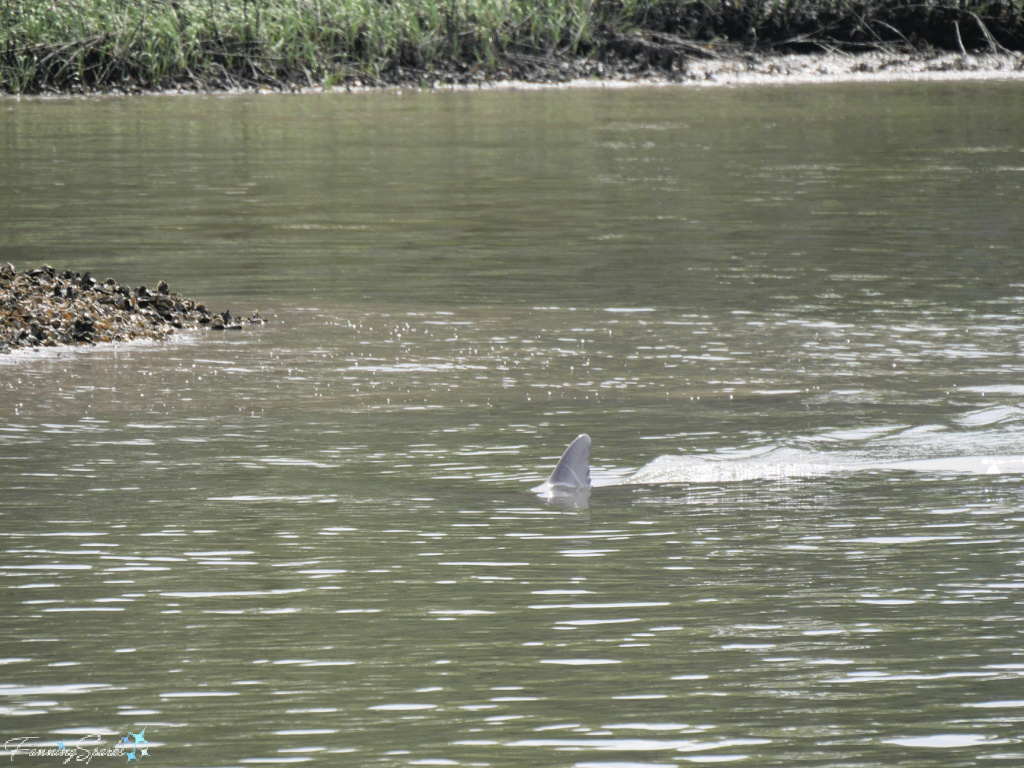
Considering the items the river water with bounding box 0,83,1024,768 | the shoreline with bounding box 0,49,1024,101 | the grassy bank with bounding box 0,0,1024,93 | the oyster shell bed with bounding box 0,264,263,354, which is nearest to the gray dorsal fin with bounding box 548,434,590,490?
the river water with bounding box 0,83,1024,768

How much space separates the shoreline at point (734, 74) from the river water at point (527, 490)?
13.8 meters

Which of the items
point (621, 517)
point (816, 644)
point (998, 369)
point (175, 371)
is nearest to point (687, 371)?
point (998, 369)

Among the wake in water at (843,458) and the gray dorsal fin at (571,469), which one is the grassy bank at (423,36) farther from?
the gray dorsal fin at (571,469)

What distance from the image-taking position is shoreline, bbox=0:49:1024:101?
31875 millimetres

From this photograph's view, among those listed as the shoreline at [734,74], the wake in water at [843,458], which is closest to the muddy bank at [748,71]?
the shoreline at [734,74]

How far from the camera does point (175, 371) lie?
10.3m

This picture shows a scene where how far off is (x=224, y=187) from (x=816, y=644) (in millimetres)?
15506

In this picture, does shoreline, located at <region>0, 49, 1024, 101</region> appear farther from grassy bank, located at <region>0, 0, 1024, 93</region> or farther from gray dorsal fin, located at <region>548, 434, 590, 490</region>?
gray dorsal fin, located at <region>548, 434, 590, 490</region>

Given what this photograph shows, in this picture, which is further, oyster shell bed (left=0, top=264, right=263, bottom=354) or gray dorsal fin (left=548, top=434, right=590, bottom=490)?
oyster shell bed (left=0, top=264, right=263, bottom=354)

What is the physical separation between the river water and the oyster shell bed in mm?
288

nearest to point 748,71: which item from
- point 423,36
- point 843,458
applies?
point 423,36

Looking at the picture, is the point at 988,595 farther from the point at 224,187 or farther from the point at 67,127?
the point at 67,127

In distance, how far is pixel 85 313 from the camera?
1151 cm

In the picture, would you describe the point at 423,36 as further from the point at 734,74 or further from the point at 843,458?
the point at 843,458
